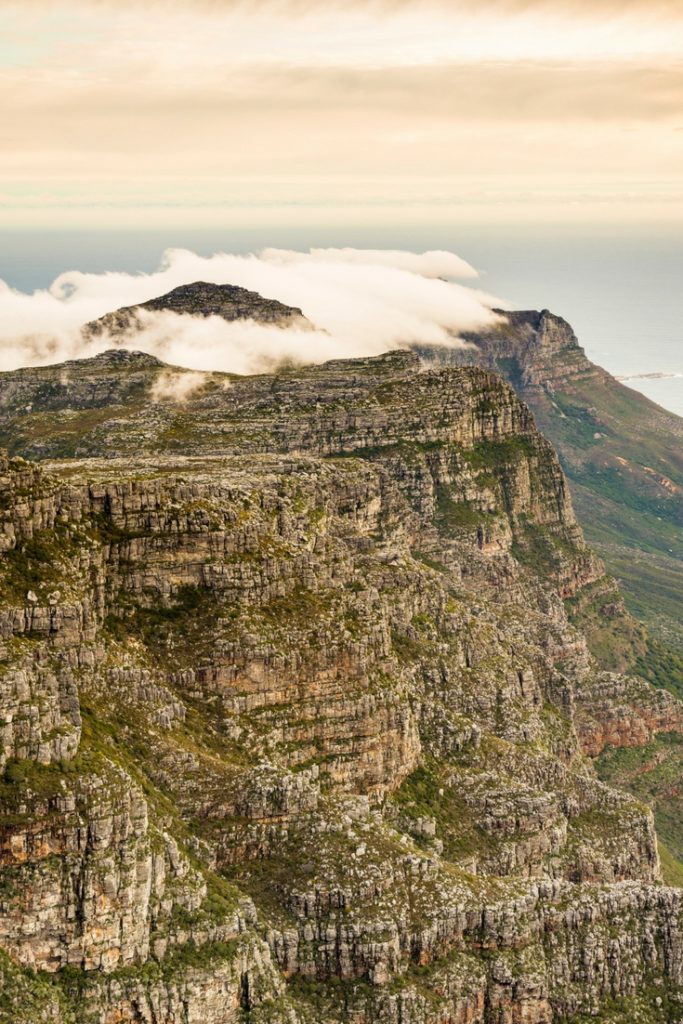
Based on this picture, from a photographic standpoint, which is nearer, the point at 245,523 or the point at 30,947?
the point at 30,947

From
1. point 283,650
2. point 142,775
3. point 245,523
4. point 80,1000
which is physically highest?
point 245,523

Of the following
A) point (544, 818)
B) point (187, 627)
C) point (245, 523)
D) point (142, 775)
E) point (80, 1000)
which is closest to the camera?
point (80, 1000)

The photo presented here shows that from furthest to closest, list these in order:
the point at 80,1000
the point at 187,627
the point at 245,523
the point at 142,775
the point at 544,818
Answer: the point at 544,818 → the point at 245,523 → the point at 187,627 → the point at 142,775 → the point at 80,1000

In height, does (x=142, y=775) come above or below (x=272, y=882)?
above

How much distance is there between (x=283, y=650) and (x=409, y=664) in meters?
33.2

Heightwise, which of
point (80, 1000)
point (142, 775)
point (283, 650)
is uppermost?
point (283, 650)

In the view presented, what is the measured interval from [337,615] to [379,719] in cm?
967

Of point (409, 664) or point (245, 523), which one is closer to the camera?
point (245, 523)

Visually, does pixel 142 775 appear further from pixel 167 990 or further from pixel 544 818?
pixel 544 818

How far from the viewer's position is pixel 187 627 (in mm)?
138500

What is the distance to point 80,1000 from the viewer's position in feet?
357

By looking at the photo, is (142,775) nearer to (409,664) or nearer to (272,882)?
(272,882)

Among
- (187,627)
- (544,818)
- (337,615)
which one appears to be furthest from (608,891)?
(187,627)

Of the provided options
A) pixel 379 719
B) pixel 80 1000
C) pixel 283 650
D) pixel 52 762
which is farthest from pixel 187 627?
pixel 80 1000
